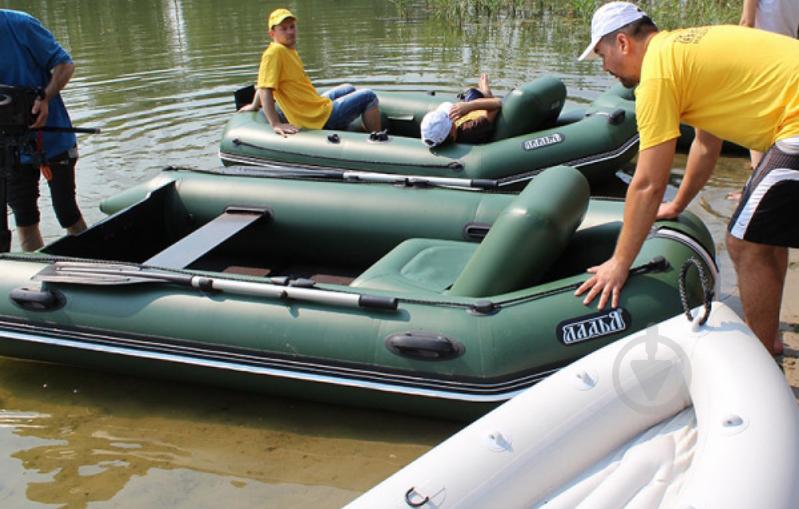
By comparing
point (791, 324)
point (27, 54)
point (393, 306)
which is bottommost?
point (791, 324)

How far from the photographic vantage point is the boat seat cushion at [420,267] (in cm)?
330

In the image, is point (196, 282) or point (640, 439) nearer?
point (640, 439)

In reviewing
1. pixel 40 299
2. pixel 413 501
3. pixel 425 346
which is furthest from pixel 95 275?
pixel 413 501

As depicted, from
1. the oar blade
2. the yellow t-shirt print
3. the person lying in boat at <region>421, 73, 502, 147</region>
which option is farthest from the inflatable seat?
the person lying in boat at <region>421, 73, 502, 147</region>

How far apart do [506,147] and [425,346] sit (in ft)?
8.20

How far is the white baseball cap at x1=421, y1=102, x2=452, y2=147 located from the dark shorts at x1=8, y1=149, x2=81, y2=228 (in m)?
2.07

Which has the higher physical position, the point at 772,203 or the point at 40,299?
the point at 772,203

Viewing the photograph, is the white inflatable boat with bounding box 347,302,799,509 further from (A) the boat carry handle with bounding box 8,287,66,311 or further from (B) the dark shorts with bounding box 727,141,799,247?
Result: (A) the boat carry handle with bounding box 8,287,66,311

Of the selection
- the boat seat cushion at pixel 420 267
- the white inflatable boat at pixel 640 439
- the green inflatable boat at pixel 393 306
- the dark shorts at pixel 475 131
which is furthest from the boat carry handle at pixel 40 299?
the dark shorts at pixel 475 131

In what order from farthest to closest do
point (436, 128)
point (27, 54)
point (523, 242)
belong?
point (436, 128) < point (27, 54) < point (523, 242)

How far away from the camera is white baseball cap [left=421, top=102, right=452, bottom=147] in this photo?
5.00 metres

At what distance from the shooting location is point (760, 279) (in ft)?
9.11

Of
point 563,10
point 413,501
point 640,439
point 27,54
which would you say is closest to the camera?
point 413,501

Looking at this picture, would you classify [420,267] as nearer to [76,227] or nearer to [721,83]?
[721,83]
